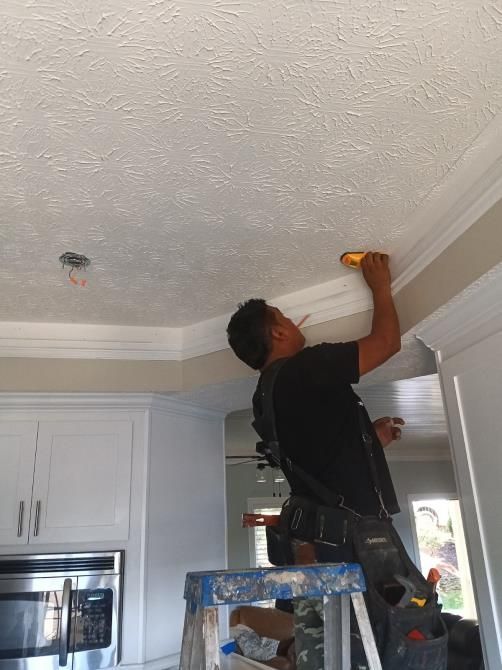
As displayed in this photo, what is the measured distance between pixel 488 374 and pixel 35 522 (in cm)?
198

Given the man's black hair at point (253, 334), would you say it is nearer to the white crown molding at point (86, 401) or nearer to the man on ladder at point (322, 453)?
the man on ladder at point (322, 453)

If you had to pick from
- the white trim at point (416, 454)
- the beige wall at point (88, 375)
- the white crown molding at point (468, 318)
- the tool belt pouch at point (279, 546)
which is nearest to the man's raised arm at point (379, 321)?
the white crown molding at point (468, 318)

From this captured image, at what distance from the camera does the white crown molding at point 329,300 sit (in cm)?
138

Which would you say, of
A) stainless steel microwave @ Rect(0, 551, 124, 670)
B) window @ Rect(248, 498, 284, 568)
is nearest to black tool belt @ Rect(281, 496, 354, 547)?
stainless steel microwave @ Rect(0, 551, 124, 670)

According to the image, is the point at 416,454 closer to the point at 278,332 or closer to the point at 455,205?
the point at 278,332

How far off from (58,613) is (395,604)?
1.61 metres

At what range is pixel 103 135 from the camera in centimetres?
127

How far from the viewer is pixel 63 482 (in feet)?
7.95

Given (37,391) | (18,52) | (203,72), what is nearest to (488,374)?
(203,72)

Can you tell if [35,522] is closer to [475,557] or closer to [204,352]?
[204,352]

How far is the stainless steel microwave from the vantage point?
88.0 inches

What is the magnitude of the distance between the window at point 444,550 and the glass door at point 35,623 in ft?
18.3

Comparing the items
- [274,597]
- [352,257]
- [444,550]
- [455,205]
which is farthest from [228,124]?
[444,550]

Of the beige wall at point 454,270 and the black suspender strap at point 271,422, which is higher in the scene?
the beige wall at point 454,270
